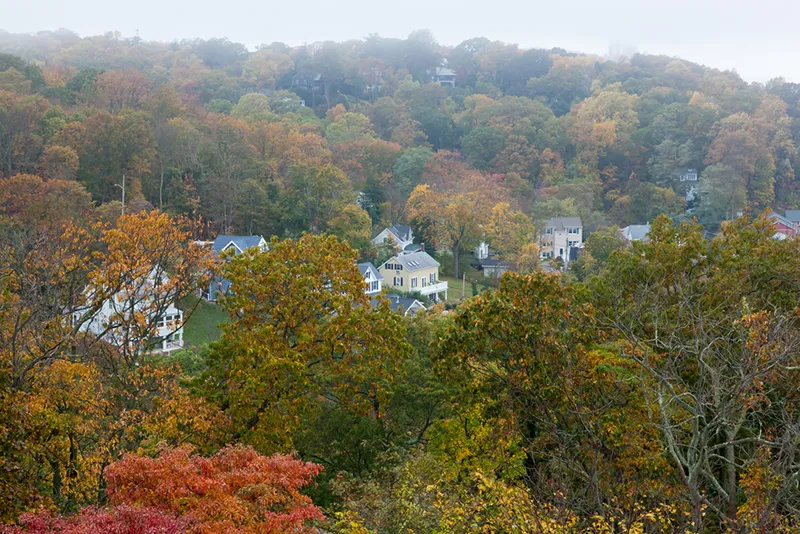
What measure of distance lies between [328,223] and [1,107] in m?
18.9

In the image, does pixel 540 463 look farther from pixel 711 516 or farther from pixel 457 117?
pixel 457 117

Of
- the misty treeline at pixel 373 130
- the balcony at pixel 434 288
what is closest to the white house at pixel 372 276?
the misty treeline at pixel 373 130

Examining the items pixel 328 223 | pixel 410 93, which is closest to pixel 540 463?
pixel 328 223

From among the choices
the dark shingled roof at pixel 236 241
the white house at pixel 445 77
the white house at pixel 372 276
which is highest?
the white house at pixel 445 77

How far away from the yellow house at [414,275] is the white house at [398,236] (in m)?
3.62

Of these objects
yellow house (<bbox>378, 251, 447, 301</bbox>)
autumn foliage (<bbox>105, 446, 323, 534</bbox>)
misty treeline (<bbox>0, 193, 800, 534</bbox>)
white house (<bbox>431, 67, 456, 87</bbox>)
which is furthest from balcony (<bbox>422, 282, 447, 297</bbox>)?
white house (<bbox>431, 67, 456, 87</bbox>)

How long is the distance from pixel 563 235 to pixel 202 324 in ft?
109

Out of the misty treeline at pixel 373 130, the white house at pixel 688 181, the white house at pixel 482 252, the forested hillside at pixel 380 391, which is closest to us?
the forested hillside at pixel 380 391

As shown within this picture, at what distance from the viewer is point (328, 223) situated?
45.1 m

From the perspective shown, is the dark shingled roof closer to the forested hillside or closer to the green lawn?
the green lawn

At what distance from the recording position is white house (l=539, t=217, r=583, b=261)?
191 feet

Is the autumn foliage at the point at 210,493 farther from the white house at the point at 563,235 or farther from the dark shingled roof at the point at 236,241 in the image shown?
the white house at the point at 563,235

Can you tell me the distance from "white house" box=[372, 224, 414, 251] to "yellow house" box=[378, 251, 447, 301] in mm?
3619

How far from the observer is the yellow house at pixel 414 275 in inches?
1816
